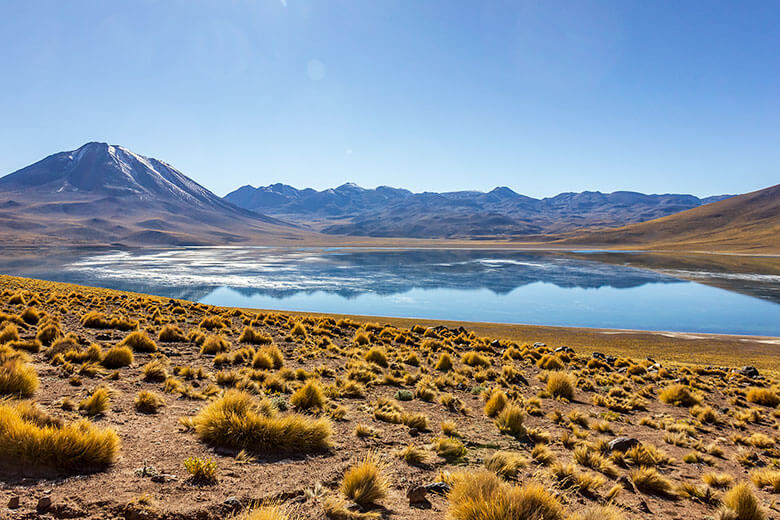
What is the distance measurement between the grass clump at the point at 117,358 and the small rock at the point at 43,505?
548 centimetres

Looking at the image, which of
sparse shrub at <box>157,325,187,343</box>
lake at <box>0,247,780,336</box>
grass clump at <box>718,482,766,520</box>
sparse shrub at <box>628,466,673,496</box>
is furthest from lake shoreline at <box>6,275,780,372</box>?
grass clump at <box>718,482,766,520</box>

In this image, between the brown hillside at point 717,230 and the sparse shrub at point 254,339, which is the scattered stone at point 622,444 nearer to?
the sparse shrub at point 254,339

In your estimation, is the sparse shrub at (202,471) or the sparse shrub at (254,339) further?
the sparse shrub at (254,339)

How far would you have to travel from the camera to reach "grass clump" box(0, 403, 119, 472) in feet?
11.5

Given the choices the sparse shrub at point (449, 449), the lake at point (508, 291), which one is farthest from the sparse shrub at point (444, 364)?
the lake at point (508, 291)

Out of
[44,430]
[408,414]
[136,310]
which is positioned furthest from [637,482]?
[136,310]

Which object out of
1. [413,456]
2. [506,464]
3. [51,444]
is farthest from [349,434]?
[51,444]

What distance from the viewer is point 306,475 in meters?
4.33

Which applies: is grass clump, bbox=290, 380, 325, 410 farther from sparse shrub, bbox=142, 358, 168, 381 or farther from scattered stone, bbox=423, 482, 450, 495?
scattered stone, bbox=423, 482, 450, 495

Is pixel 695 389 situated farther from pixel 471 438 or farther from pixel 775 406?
pixel 471 438

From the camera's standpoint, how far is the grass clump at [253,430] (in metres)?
4.78

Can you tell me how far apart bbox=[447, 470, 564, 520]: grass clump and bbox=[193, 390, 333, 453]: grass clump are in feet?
6.67

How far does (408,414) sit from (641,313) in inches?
1397

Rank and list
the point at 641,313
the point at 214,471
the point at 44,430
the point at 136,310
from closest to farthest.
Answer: the point at 44,430, the point at 214,471, the point at 136,310, the point at 641,313
